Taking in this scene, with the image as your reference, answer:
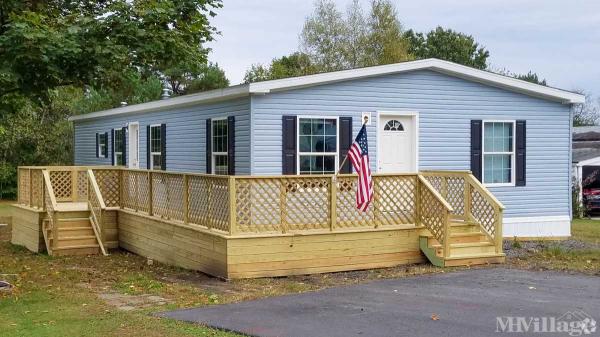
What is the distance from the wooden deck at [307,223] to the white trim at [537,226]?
2677mm

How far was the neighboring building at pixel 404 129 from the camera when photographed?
40.4ft

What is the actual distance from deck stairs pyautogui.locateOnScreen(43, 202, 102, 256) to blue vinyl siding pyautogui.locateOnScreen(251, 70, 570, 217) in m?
3.87

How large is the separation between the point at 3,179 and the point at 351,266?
21044 mm

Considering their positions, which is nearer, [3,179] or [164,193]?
[164,193]

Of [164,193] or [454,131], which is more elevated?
[454,131]

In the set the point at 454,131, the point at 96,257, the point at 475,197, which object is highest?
the point at 454,131

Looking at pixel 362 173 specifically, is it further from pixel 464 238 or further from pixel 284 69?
pixel 284 69

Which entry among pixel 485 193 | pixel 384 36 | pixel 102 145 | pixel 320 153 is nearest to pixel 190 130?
pixel 320 153

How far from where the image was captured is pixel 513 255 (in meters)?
11.9

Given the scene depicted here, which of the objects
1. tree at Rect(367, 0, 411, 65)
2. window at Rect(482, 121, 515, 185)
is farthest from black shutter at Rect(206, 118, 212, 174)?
tree at Rect(367, 0, 411, 65)

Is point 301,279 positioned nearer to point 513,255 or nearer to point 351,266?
point 351,266

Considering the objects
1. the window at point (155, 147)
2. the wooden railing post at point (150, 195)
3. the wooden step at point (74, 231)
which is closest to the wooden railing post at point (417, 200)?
the wooden railing post at point (150, 195)

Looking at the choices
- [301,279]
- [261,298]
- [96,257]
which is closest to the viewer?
[261,298]

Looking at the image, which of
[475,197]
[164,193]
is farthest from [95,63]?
[475,197]
